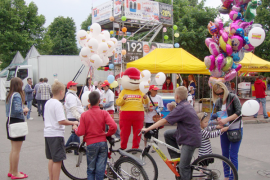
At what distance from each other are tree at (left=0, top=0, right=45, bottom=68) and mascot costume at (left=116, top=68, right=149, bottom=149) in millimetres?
24689

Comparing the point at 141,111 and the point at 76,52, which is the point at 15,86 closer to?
the point at 141,111

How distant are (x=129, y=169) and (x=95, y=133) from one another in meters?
0.78

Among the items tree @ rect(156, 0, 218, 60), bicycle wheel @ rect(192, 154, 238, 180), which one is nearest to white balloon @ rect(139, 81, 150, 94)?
bicycle wheel @ rect(192, 154, 238, 180)

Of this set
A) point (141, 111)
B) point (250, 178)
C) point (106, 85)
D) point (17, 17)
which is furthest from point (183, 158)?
point (17, 17)

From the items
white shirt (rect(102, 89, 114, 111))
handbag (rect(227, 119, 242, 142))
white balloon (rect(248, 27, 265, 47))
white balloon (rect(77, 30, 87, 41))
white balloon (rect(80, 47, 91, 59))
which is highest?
white balloon (rect(77, 30, 87, 41))

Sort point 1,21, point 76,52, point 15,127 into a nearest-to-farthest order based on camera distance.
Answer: point 15,127
point 1,21
point 76,52

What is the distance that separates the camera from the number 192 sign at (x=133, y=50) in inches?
543

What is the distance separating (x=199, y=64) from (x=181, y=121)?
7.27 metres

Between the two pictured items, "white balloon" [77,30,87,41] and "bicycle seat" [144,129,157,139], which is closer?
"bicycle seat" [144,129,157,139]

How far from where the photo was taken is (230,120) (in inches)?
157

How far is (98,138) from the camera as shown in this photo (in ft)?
11.9

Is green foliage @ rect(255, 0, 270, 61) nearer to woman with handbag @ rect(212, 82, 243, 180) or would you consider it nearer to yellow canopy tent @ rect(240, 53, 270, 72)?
yellow canopy tent @ rect(240, 53, 270, 72)

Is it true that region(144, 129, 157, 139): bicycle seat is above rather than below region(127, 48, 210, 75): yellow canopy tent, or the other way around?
below

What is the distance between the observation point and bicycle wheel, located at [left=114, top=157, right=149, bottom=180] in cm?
368
